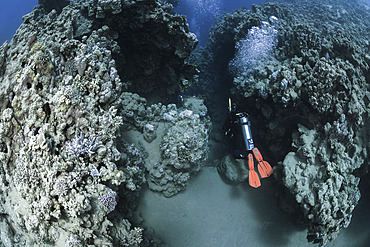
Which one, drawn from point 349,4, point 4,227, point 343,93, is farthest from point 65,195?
point 349,4

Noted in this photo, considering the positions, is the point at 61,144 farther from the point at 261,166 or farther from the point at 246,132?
the point at 261,166

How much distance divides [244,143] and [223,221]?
7.11ft

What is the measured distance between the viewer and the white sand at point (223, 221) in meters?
5.15

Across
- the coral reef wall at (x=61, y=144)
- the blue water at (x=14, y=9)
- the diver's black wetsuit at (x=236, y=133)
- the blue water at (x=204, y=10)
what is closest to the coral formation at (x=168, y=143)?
the coral reef wall at (x=61, y=144)

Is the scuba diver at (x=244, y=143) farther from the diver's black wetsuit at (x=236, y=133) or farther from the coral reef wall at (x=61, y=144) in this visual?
the coral reef wall at (x=61, y=144)

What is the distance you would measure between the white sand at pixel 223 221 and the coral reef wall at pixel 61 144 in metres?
1.16

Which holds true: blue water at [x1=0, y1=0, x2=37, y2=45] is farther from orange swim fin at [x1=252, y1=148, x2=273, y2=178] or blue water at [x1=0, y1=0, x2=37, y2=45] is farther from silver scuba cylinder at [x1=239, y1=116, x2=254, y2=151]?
orange swim fin at [x1=252, y1=148, x2=273, y2=178]

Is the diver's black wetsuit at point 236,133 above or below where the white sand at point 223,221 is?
above

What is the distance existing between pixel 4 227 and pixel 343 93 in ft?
22.0

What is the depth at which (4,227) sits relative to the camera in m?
3.04

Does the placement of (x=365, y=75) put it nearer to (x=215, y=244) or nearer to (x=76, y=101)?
(x=215, y=244)

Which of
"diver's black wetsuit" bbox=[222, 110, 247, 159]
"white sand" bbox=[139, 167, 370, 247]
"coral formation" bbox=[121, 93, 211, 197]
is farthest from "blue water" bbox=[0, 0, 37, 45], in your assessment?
"white sand" bbox=[139, 167, 370, 247]

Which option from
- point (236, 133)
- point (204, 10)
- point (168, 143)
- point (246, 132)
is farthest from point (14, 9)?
point (246, 132)

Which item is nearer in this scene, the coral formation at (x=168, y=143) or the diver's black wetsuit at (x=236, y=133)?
the coral formation at (x=168, y=143)
